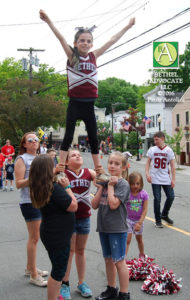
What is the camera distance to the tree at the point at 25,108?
102 feet

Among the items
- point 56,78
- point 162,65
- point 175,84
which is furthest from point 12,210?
point 175,84

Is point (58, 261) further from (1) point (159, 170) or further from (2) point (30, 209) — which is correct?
(1) point (159, 170)

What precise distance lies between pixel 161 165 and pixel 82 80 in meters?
4.21

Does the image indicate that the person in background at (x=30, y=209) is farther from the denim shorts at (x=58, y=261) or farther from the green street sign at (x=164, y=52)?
the green street sign at (x=164, y=52)

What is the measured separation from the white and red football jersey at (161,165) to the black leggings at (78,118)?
390 centimetres

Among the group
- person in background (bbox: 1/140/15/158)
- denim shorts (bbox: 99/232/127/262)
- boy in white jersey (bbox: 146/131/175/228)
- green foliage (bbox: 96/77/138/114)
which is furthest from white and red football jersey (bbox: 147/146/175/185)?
green foliage (bbox: 96/77/138/114)

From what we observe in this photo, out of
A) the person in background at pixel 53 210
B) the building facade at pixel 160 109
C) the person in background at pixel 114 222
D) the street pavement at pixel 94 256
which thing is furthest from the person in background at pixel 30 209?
the building facade at pixel 160 109

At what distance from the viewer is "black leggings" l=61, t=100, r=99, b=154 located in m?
3.83

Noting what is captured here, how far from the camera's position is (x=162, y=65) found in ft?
75.6

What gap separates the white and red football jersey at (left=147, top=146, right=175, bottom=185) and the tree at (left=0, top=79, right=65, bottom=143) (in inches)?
947

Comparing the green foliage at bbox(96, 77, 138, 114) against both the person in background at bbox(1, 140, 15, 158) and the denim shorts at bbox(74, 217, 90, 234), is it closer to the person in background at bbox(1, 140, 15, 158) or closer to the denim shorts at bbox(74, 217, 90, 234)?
the person in background at bbox(1, 140, 15, 158)

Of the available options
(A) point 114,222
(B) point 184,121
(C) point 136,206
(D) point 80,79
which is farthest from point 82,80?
(B) point 184,121

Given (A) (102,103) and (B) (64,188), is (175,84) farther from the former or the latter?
(B) (64,188)

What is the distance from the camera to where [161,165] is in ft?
24.9
